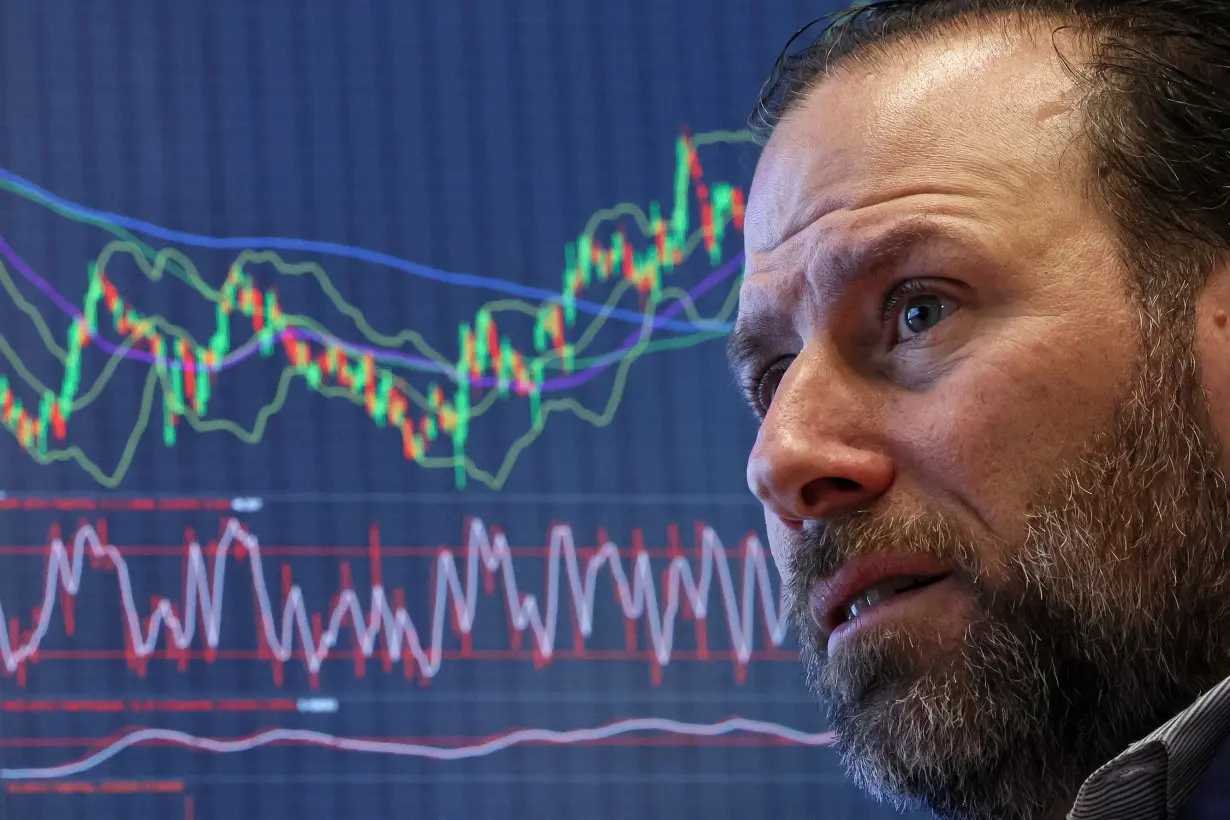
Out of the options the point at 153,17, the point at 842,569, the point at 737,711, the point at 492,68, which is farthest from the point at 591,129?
the point at 842,569

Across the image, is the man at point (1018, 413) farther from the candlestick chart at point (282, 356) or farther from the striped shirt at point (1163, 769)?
the candlestick chart at point (282, 356)

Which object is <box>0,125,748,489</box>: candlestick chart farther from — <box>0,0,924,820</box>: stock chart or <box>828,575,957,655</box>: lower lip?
<box>828,575,957,655</box>: lower lip

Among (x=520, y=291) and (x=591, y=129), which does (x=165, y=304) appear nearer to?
(x=520, y=291)

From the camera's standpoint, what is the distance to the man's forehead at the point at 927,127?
787mm

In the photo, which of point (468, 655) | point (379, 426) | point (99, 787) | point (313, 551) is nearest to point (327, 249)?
point (379, 426)

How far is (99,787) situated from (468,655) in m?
0.40

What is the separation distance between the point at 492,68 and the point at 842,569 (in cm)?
111

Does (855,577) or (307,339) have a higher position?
(307,339)

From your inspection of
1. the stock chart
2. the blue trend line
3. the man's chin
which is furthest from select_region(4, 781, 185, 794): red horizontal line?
the man's chin

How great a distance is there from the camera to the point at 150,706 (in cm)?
156

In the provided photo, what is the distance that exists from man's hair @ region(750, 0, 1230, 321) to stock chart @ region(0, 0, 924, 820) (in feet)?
2.97

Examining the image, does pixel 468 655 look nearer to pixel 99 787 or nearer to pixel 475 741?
pixel 475 741

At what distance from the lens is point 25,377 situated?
161 cm

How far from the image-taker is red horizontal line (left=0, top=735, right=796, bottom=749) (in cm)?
154
